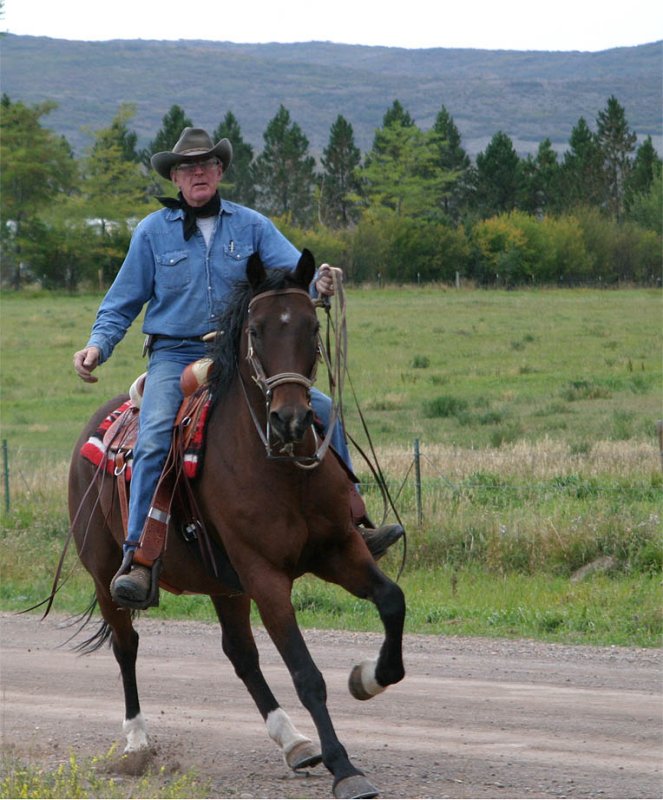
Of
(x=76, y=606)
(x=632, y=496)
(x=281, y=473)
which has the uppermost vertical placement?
(x=281, y=473)

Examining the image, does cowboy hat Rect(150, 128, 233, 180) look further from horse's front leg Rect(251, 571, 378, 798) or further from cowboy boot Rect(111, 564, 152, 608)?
horse's front leg Rect(251, 571, 378, 798)

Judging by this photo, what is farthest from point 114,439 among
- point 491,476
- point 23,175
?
point 23,175

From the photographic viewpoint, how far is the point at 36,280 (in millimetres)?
74750

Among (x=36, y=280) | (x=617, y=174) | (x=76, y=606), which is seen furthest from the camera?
(x=617, y=174)

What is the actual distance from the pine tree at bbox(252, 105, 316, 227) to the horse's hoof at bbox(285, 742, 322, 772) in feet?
344

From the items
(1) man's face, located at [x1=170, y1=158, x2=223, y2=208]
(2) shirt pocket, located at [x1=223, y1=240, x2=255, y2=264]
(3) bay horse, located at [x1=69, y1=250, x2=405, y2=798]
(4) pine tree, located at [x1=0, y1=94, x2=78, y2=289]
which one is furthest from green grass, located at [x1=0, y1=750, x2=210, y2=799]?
(4) pine tree, located at [x1=0, y1=94, x2=78, y2=289]

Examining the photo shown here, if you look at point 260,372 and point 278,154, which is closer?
point 260,372

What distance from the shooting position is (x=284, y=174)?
111 meters

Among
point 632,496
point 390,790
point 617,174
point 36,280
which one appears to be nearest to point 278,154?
point 617,174

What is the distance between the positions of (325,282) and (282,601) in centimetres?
158

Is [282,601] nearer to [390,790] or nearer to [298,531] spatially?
[298,531]

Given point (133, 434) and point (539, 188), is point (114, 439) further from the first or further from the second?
point (539, 188)

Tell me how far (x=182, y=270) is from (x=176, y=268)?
0.03m

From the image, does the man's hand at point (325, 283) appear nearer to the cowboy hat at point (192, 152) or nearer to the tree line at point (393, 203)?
the cowboy hat at point (192, 152)
